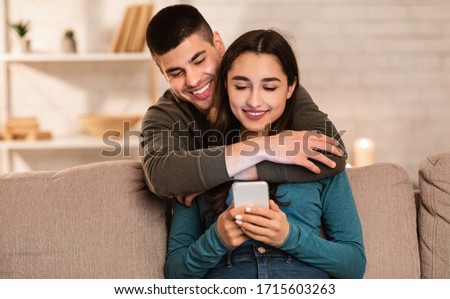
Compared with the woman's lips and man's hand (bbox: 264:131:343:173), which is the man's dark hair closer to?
the woman's lips

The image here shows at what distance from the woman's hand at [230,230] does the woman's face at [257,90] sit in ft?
1.01

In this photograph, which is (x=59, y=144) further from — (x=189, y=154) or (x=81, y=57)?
(x=189, y=154)

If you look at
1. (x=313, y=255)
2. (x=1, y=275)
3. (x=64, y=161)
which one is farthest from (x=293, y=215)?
(x=64, y=161)

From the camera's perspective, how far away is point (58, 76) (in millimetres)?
4336

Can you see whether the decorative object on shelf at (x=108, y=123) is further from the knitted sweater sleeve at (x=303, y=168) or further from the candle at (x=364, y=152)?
the knitted sweater sleeve at (x=303, y=168)

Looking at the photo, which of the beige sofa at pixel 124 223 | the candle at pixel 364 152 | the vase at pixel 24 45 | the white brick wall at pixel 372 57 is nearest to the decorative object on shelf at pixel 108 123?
the vase at pixel 24 45

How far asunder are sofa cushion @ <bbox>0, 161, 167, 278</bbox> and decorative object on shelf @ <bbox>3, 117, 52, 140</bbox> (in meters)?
2.28

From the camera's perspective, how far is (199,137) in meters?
1.94

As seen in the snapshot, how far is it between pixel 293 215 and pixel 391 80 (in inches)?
106

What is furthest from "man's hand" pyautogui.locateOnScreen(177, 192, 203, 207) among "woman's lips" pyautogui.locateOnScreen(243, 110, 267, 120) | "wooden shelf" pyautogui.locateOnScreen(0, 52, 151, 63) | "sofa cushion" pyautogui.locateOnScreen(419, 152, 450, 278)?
"wooden shelf" pyautogui.locateOnScreen(0, 52, 151, 63)

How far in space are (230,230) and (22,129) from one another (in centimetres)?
285

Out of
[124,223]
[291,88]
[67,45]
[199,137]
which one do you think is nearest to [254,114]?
[291,88]

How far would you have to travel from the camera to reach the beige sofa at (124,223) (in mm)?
1761
